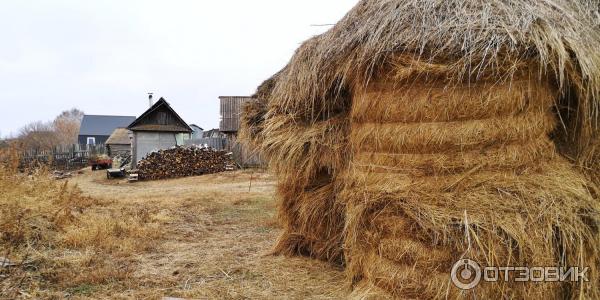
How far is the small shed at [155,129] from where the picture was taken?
74.5 ft

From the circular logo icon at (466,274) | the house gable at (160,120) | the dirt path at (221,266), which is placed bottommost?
the dirt path at (221,266)

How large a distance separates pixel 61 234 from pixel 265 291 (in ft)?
12.5

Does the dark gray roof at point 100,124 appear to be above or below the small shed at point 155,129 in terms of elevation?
above

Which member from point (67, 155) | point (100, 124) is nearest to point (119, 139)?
point (67, 155)

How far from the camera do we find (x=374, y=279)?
3393 millimetres

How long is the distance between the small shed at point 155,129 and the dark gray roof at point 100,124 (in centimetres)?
3034

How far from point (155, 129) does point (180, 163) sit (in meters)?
5.00

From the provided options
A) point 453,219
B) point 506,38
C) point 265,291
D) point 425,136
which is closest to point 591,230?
point 453,219

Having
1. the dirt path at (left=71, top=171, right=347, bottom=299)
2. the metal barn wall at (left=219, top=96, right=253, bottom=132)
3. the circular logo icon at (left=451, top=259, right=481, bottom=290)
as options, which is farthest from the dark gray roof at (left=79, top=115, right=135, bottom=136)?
the circular logo icon at (left=451, top=259, right=481, bottom=290)

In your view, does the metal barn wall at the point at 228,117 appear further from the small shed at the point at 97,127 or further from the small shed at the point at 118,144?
the small shed at the point at 97,127

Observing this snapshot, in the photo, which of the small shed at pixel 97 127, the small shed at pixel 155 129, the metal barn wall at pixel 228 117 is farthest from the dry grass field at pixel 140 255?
the small shed at pixel 97 127

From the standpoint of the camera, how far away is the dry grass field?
383 centimetres

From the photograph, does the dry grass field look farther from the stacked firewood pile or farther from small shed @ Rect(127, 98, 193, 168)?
small shed @ Rect(127, 98, 193, 168)

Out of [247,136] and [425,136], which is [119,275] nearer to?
[247,136]
